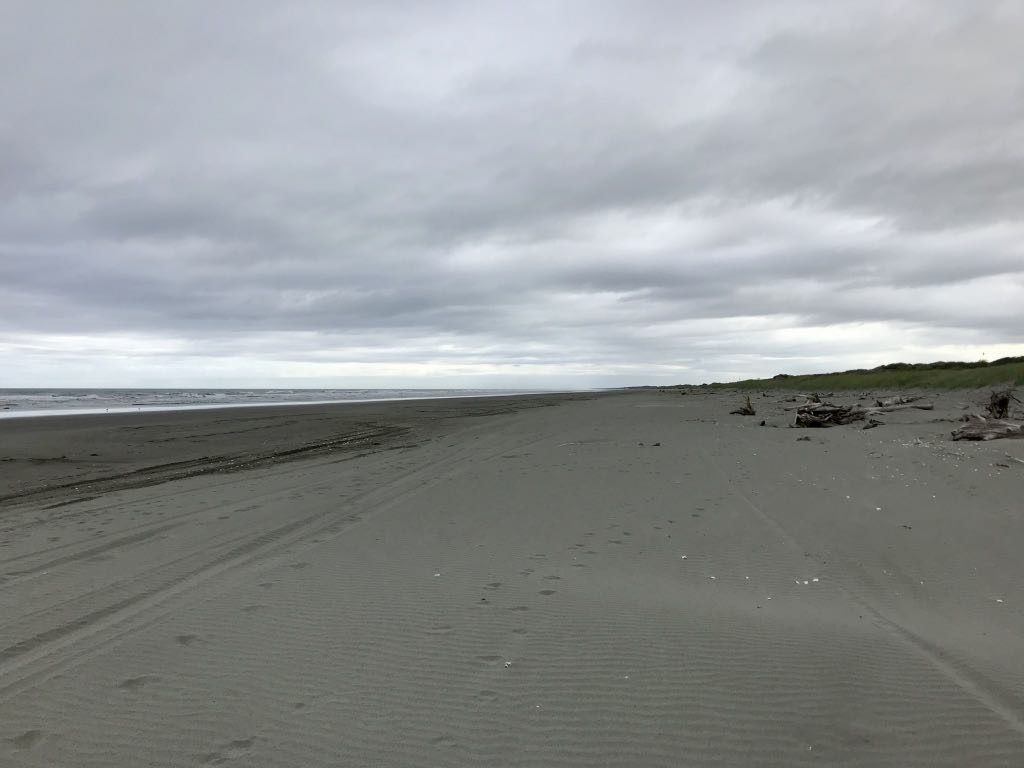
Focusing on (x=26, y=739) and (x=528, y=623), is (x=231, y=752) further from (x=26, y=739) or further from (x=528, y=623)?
(x=528, y=623)

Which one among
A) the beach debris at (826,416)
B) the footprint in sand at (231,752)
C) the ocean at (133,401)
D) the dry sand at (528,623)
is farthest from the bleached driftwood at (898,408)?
the ocean at (133,401)

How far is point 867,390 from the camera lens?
130 feet

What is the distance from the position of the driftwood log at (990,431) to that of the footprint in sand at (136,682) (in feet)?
46.0

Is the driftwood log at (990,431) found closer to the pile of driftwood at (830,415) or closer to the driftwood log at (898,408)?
the pile of driftwood at (830,415)

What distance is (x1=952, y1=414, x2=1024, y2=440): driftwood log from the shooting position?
11.5 metres

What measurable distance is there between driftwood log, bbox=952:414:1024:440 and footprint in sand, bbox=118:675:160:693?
46.0ft

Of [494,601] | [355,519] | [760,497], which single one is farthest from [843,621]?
[355,519]

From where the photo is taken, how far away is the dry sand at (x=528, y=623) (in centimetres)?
272

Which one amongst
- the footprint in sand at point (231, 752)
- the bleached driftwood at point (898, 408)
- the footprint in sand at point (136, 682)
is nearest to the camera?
the footprint in sand at point (231, 752)

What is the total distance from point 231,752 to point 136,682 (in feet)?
3.26

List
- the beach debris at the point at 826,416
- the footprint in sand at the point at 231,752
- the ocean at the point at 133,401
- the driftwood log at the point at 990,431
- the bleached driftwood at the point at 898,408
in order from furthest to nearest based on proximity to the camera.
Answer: the ocean at the point at 133,401, the bleached driftwood at the point at 898,408, the beach debris at the point at 826,416, the driftwood log at the point at 990,431, the footprint in sand at the point at 231,752

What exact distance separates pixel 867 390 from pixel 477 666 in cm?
4357

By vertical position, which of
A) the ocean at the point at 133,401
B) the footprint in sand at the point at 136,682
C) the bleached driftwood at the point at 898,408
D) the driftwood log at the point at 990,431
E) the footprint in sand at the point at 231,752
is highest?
the ocean at the point at 133,401

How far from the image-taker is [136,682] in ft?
10.6
